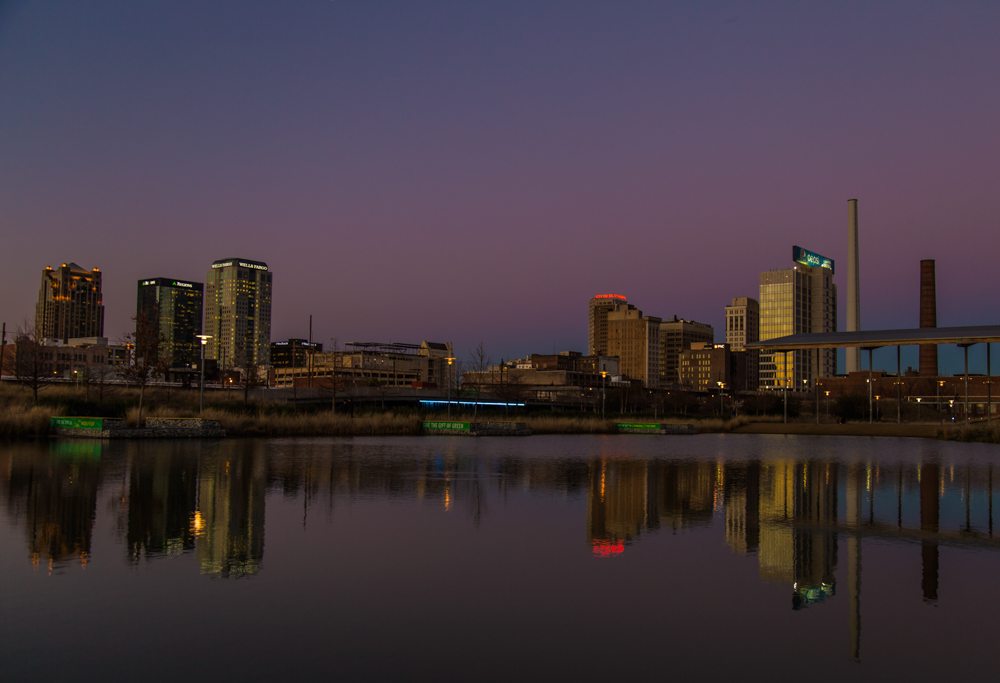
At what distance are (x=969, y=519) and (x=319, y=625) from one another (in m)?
15.8

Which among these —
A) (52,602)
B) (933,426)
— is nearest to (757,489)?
(52,602)

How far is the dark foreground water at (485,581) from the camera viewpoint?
8.48 metres

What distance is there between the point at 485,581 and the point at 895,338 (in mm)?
92383

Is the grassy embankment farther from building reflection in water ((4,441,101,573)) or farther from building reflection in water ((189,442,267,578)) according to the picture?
building reflection in water ((189,442,267,578))

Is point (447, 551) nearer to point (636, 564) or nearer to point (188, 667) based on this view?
point (636, 564)

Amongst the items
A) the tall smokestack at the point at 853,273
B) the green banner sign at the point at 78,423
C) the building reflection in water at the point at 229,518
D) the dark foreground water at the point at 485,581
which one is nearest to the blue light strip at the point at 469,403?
the green banner sign at the point at 78,423

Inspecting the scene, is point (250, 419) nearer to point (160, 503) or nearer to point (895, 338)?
point (160, 503)

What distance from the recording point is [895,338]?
306 ft

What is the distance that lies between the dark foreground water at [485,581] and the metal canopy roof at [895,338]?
70.3 metres

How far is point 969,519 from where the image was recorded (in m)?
19.0

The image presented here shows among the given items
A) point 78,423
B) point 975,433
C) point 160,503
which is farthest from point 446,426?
point 160,503

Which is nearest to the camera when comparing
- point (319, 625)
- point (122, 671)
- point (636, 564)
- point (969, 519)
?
point (122, 671)

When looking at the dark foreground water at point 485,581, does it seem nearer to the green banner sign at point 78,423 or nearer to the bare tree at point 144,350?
the green banner sign at point 78,423

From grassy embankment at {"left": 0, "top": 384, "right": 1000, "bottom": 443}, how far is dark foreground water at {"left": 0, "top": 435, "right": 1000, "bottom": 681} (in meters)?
24.2
